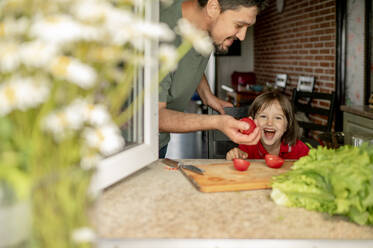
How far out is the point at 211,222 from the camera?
1011 mm

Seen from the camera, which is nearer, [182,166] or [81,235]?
[81,235]

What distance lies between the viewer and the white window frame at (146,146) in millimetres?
1196

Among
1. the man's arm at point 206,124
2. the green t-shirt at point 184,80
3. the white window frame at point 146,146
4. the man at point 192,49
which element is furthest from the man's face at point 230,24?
the white window frame at point 146,146

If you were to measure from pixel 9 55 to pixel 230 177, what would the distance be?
99cm

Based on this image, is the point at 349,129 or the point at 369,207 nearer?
the point at 369,207

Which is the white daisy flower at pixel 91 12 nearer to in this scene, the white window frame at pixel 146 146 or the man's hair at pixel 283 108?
the white window frame at pixel 146 146

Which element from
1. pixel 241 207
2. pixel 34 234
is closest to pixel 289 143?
pixel 241 207

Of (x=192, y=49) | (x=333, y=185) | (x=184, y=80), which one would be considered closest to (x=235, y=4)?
(x=192, y=49)

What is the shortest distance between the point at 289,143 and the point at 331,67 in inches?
89.1

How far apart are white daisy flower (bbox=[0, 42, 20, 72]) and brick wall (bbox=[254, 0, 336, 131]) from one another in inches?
168

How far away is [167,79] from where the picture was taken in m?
1.79

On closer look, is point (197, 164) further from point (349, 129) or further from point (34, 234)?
point (349, 129)

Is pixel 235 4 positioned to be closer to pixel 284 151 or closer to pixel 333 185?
pixel 284 151

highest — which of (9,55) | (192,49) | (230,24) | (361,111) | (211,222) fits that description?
(230,24)
